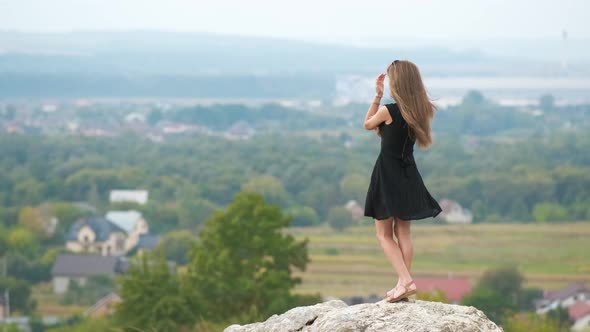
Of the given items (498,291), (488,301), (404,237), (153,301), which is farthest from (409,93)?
(498,291)

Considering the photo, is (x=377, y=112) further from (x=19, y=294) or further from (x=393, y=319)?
(x=19, y=294)

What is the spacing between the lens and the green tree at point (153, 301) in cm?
1828

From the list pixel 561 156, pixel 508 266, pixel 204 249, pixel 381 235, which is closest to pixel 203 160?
pixel 561 156

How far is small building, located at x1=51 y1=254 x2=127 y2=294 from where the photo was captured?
171 ft

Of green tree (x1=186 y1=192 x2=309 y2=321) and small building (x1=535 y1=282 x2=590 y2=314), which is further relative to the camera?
small building (x1=535 y1=282 x2=590 y2=314)

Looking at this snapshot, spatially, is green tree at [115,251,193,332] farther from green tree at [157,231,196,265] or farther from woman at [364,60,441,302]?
green tree at [157,231,196,265]

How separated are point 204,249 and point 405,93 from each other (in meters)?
15.8

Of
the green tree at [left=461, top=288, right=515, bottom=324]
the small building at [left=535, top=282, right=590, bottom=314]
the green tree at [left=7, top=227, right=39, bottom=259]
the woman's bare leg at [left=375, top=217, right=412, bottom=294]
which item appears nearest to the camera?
the woman's bare leg at [left=375, top=217, right=412, bottom=294]

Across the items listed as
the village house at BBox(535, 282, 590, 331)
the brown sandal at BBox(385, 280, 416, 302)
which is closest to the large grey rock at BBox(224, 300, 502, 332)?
the brown sandal at BBox(385, 280, 416, 302)

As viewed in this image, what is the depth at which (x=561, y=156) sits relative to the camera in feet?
344

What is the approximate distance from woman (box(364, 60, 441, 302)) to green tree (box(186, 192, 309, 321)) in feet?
42.0

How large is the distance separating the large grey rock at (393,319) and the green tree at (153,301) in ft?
36.5

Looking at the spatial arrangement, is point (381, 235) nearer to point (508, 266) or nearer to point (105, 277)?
point (508, 266)

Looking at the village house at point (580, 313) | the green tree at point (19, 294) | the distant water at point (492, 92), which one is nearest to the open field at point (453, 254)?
the village house at point (580, 313)
